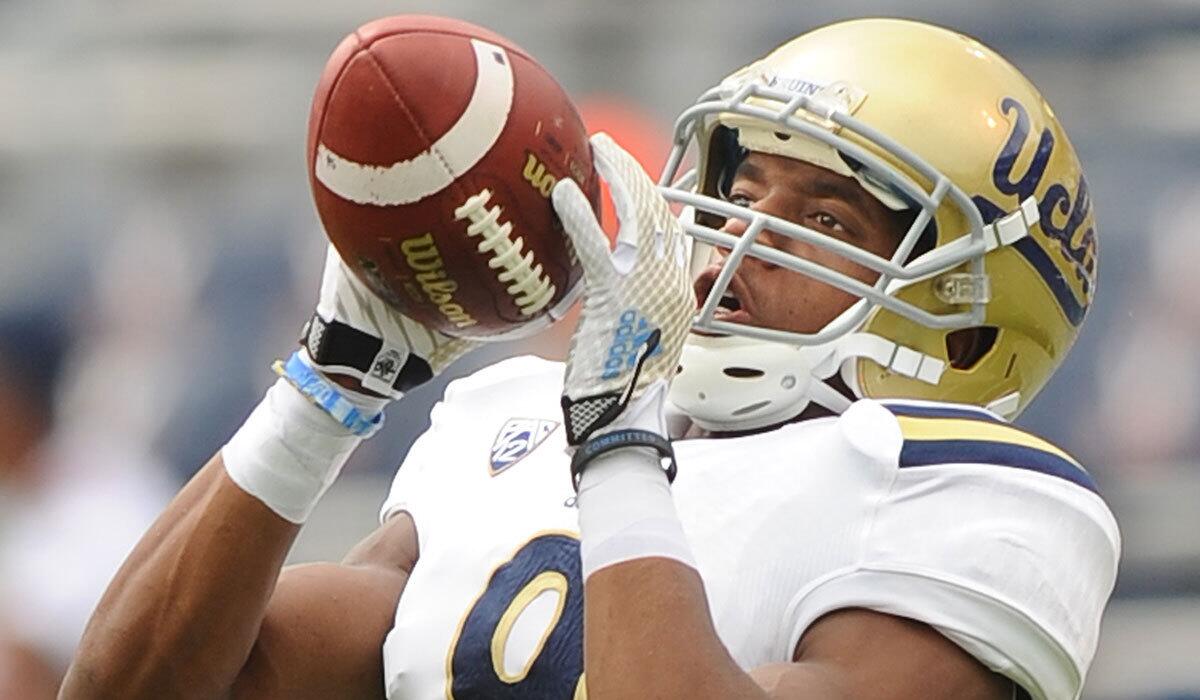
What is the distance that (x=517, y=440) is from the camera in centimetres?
196

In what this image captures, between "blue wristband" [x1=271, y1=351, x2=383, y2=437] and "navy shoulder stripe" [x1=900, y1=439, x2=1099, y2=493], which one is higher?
"blue wristband" [x1=271, y1=351, x2=383, y2=437]

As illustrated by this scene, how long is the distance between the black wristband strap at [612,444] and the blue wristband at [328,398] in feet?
0.73

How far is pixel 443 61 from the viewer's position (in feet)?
5.26

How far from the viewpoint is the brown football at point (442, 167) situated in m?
1.58

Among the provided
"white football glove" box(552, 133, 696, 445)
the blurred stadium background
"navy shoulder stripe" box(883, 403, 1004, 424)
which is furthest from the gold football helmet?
the blurred stadium background

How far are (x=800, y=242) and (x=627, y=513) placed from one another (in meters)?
0.44

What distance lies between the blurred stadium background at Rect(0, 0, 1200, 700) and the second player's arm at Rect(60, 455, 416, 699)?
5.51 ft

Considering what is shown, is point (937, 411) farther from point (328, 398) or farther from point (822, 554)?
point (328, 398)

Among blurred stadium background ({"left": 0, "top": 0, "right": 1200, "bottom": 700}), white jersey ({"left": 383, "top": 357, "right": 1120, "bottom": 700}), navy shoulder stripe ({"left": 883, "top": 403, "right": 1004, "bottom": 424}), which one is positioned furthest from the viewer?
blurred stadium background ({"left": 0, "top": 0, "right": 1200, "bottom": 700})

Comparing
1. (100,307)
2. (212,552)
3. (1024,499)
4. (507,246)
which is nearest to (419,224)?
(507,246)

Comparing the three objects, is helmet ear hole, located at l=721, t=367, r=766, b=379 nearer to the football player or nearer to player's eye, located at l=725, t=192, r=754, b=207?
the football player

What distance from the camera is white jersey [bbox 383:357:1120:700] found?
1685 mm

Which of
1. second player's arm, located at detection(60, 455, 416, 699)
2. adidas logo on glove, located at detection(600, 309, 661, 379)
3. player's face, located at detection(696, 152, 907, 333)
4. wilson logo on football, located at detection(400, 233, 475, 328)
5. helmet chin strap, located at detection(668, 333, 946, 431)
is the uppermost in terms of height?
wilson logo on football, located at detection(400, 233, 475, 328)

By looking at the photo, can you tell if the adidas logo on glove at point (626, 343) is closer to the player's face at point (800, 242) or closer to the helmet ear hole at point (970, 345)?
the player's face at point (800, 242)
